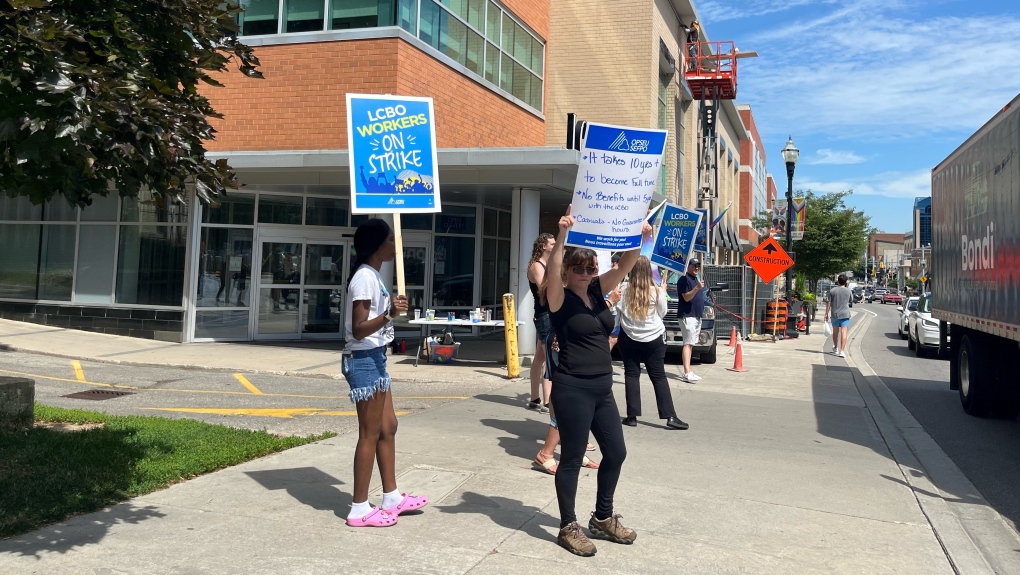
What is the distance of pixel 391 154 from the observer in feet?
18.5

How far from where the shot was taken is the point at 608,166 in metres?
5.02

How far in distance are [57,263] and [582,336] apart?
15607 millimetres

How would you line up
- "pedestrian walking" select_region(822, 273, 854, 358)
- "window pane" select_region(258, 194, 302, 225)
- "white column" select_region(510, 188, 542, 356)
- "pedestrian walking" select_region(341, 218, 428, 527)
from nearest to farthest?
"pedestrian walking" select_region(341, 218, 428, 527) < "white column" select_region(510, 188, 542, 356) < "window pane" select_region(258, 194, 302, 225) < "pedestrian walking" select_region(822, 273, 854, 358)

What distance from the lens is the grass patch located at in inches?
190

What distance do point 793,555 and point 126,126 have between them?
13.8 ft

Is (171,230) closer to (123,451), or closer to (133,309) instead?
(133,309)

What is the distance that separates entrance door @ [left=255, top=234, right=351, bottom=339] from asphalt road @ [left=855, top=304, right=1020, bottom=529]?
35.1ft

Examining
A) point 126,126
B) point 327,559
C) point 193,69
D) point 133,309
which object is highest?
point 193,69

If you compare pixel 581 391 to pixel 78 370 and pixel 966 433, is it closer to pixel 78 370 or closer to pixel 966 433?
pixel 966 433

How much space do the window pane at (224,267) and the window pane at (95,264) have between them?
208 centimetres

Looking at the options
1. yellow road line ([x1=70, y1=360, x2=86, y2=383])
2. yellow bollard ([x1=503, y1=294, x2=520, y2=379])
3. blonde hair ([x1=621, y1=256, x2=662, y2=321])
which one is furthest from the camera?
yellow bollard ([x1=503, y1=294, x2=520, y2=379])

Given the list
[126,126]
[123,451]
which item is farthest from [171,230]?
[126,126]

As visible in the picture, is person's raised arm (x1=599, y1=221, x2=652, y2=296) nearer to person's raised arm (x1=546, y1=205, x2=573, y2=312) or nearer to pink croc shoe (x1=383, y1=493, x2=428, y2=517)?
person's raised arm (x1=546, y1=205, x2=573, y2=312)

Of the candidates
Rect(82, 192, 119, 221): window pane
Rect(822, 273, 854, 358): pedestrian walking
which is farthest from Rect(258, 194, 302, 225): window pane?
Rect(822, 273, 854, 358): pedestrian walking
